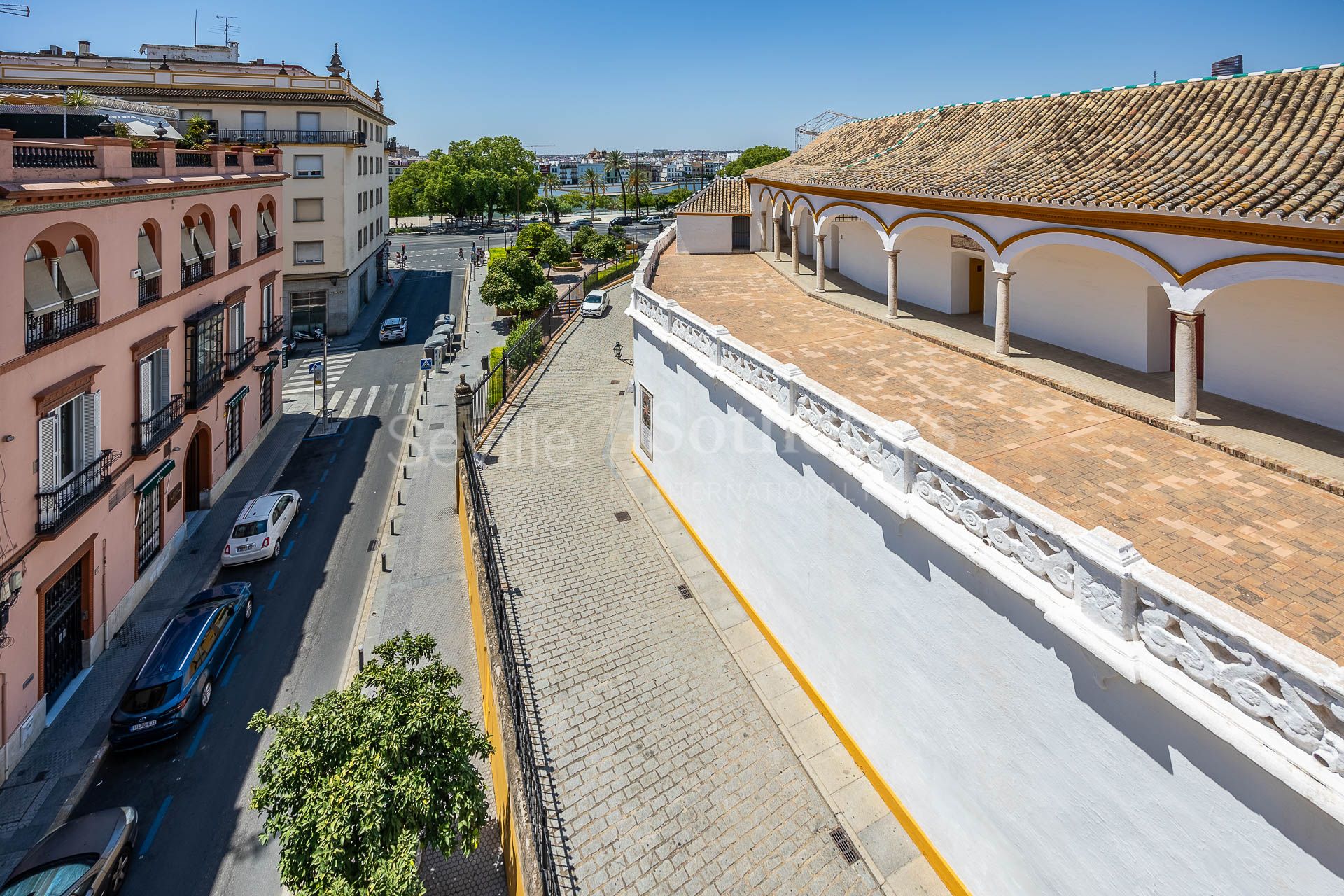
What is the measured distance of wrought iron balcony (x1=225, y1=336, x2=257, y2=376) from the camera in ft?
75.7

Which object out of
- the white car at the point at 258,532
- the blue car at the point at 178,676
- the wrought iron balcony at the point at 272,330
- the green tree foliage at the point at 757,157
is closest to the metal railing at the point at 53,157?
the white car at the point at 258,532

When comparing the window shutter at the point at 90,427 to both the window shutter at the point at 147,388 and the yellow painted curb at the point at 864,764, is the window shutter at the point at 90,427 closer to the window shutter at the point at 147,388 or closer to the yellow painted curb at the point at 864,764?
the window shutter at the point at 147,388

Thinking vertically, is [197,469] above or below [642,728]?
above

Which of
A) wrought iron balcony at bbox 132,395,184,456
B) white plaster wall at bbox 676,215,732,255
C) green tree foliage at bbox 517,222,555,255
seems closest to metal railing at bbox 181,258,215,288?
wrought iron balcony at bbox 132,395,184,456

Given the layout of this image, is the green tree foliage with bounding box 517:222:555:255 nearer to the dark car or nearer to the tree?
the dark car

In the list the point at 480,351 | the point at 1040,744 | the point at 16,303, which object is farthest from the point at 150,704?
the point at 480,351

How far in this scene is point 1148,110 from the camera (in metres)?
13.4

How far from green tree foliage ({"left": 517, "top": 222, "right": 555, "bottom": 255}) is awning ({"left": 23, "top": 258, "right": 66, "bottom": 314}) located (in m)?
39.3

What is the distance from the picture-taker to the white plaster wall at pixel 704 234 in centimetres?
3111

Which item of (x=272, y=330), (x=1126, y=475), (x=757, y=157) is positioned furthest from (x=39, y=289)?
(x=757, y=157)

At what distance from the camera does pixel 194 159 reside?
861 inches

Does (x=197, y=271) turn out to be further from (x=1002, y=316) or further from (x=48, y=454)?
(x=1002, y=316)

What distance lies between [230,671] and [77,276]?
9.30 metres

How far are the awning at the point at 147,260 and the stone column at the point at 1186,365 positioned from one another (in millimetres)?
22720
